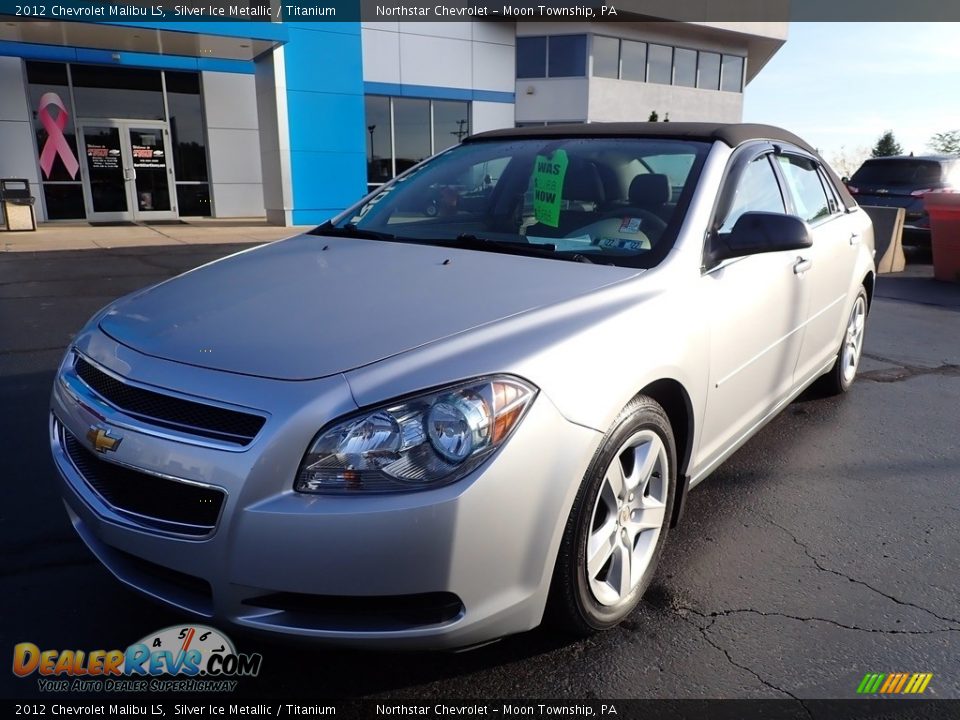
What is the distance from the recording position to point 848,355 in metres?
4.91

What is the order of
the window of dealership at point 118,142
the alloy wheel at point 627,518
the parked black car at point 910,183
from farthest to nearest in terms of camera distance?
the window of dealership at point 118,142
the parked black car at point 910,183
the alloy wheel at point 627,518

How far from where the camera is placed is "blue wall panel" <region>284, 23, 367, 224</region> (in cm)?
1812

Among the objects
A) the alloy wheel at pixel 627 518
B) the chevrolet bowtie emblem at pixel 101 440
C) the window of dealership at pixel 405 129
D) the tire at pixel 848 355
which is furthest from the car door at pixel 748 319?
the window of dealership at pixel 405 129

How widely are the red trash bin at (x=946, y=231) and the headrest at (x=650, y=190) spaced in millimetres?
9147

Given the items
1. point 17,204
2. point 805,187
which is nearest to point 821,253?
point 805,187

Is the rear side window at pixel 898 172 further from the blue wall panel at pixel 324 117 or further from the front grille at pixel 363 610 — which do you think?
the front grille at pixel 363 610

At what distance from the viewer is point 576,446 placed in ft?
6.48

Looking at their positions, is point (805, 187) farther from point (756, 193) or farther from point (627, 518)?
point (627, 518)

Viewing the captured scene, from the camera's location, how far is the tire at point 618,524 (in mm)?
2072

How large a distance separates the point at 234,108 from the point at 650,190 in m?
18.5

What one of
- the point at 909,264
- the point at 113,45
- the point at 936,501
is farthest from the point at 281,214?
the point at 936,501

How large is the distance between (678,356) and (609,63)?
26634mm

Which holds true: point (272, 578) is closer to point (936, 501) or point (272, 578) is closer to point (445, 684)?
point (445, 684)

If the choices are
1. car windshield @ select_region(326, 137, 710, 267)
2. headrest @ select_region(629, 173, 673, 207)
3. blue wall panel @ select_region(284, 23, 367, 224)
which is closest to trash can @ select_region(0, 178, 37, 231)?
blue wall panel @ select_region(284, 23, 367, 224)
